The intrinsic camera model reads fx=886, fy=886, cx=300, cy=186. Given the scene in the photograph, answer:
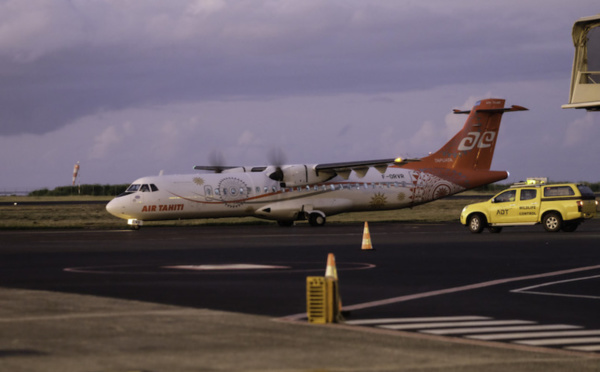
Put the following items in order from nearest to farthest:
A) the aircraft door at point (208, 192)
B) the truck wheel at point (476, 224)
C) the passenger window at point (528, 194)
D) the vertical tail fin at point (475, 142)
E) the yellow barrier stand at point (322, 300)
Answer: the yellow barrier stand at point (322, 300)
the passenger window at point (528, 194)
the truck wheel at point (476, 224)
the aircraft door at point (208, 192)
the vertical tail fin at point (475, 142)

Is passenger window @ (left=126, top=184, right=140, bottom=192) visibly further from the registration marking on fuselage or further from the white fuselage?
the registration marking on fuselage

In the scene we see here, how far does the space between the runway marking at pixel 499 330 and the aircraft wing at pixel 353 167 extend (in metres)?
33.3

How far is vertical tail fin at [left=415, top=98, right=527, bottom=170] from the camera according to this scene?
50250 millimetres

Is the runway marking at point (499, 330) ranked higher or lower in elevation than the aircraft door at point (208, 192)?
lower

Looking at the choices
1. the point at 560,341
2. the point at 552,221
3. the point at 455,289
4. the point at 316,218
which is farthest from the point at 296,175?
the point at 560,341

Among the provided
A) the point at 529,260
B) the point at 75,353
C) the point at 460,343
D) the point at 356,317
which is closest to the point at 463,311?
the point at 356,317

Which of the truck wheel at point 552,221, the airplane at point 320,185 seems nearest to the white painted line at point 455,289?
the truck wheel at point 552,221

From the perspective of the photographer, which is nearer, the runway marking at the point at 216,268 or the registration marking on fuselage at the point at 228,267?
the runway marking at the point at 216,268

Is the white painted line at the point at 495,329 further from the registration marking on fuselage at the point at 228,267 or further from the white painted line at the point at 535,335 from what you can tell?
the registration marking on fuselage at the point at 228,267

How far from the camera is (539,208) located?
3494 cm

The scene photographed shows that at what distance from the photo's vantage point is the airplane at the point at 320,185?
4338 cm

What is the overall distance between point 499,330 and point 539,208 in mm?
24670

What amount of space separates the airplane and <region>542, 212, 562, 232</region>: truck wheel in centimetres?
1016

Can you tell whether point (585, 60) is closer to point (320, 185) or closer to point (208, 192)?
point (208, 192)
